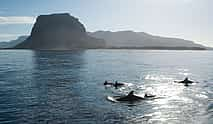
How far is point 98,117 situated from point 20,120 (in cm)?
817

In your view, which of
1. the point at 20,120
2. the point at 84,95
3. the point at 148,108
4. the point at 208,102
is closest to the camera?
the point at 20,120

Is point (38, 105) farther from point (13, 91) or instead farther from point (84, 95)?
point (13, 91)

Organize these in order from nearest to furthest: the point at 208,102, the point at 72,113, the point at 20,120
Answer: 1. the point at 20,120
2. the point at 72,113
3. the point at 208,102

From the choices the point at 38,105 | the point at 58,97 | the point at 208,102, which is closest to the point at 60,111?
the point at 38,105

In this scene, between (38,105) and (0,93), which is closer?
(38,105)

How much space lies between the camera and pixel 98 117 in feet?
104

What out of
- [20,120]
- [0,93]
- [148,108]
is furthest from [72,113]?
[0,93]

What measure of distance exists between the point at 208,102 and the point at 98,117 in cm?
1773

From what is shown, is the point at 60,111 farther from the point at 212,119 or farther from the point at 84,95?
the point at 212,119

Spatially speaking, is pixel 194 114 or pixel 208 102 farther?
pixel 208 102

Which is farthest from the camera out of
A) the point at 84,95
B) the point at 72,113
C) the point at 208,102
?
the point at 84,95

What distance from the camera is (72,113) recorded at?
33406 millimetres

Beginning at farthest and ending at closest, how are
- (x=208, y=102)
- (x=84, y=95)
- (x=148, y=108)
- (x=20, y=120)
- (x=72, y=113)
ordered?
(x=84, y=95), (x=208, y=102), (x=148, y=108), (x=72, y=113), (x=20, y=120)

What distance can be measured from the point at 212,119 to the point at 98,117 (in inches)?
480
